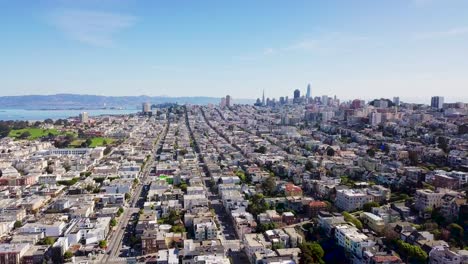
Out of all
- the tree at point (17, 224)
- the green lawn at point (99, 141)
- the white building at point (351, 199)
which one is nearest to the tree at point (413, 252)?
the white building at point (351, 199)

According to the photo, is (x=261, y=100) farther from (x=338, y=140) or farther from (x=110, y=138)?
(x=338, y=140)

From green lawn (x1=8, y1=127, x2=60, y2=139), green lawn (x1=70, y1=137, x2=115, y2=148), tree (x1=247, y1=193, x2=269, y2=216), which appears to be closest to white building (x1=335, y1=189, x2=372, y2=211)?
tree (x1=247, y1=193, x2=269, y2=216)

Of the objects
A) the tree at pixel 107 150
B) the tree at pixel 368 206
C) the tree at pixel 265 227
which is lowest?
the tree at pixel 107 150

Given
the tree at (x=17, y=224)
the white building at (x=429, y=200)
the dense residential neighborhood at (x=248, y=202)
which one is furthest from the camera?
the white building at (x=429, y=200)

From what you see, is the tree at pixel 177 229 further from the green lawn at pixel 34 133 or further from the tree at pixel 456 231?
the green lawn at pixel 34 133

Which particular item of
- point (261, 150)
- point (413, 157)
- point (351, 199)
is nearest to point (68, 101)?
point (261, 150)

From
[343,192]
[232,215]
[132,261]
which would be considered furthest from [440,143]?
[132,261]

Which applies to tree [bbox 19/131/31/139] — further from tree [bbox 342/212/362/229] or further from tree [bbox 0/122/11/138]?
tree [bbox 342/212/362/229]
